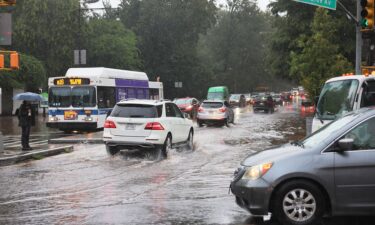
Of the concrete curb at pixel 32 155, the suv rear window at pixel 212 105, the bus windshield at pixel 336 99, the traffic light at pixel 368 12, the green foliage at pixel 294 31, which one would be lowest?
the concrete curb at pixel 32 155

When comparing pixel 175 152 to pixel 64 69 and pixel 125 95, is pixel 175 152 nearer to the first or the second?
pixel 125 95

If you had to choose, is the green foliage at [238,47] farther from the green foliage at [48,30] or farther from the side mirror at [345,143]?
the side mirror at [345,143]

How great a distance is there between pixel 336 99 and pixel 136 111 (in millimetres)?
6030

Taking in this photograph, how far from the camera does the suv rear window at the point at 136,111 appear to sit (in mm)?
16109

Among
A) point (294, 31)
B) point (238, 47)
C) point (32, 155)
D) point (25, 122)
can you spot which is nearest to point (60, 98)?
point (25, 122)

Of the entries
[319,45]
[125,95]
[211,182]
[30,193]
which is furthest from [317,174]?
[125,95]

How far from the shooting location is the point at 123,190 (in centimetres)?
1040

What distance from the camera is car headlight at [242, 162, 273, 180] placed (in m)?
7.27

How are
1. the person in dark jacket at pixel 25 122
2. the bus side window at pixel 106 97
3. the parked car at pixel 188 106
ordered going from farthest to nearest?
the parked car at pixel 188 106 < the bus side window at pixel 106 97 < the person in dark jacket at pixel 25 122

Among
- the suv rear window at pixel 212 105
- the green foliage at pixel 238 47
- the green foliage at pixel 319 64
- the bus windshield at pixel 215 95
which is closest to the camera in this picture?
the green foliage at pixel 319 64

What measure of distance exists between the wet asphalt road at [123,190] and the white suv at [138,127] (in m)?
0.44

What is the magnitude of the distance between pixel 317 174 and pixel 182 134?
1118 centimetres

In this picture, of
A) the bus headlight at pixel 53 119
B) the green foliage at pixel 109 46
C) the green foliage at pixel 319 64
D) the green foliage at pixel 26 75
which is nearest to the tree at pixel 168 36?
the green foliage at pixel 109 46

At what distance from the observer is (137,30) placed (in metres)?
76.2
